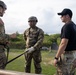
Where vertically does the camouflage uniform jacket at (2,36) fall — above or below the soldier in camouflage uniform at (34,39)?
above

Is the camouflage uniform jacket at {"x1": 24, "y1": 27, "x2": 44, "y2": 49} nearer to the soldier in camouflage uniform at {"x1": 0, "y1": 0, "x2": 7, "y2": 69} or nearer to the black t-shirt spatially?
the soldier in camouflage uniform at {"x1": 0, "y1": 0, "x2": 7, "y2": 69}

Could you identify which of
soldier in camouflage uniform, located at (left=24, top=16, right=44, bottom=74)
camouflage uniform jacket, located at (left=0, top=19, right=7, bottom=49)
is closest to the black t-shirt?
camouflage uniform jacket, located at (left=0, top=19, right=7, bottom=49)

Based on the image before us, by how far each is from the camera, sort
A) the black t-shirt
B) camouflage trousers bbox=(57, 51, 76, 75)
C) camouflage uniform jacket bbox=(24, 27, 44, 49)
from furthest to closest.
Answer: camouflage uniform jacket bbox=(24, 27, 44, 49) → camouflage trousers bbox=(57, 51, 76, 75) → the black t-shirt

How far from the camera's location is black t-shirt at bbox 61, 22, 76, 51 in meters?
5.82

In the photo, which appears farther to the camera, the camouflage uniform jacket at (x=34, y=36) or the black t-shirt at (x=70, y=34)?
the camouflage uniform jacket at (x=34, y=36)

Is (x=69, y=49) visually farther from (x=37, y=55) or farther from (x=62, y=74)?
(x=37, y=55)

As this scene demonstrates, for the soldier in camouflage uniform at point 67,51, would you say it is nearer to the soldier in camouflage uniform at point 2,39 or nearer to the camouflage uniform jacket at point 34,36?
the soldier in camouflage uniform at point 2,39

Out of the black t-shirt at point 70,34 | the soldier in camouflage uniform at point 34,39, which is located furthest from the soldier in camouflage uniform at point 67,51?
the soldier in camouflage uniform at point 34,39

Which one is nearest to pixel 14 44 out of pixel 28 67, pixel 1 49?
pixel 28 67

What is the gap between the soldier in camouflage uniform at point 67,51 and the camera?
5.86m

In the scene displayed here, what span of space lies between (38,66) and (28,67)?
1.02 ft

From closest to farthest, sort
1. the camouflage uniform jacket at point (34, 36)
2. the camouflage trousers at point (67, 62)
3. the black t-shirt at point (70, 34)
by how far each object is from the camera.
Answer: the black t-shirt at point (70, 34), the camouflage trousers at point (67, 62), the camouflage uniform jacket at point (34, 36)

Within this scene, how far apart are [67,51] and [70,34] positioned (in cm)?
33

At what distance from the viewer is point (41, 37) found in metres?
8.80
